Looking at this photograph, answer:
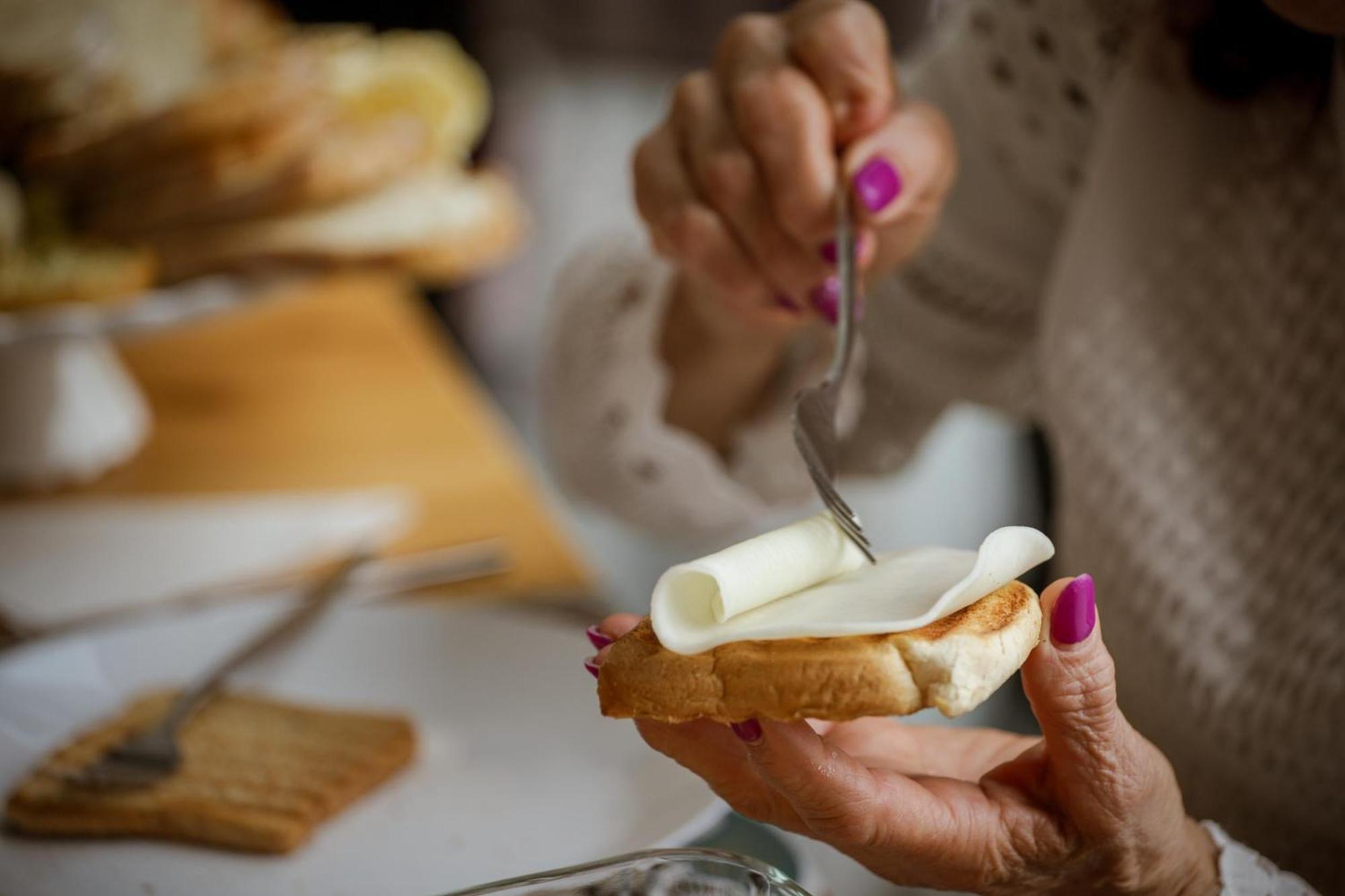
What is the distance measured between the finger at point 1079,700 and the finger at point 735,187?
0.73 ft

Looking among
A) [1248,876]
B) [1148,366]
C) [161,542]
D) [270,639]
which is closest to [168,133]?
[161,542]

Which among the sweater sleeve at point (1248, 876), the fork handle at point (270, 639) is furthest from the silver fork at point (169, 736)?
the sweater sleeve at point (1248, 876)

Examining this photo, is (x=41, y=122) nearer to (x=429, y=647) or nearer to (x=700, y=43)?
(x=429, y=647)

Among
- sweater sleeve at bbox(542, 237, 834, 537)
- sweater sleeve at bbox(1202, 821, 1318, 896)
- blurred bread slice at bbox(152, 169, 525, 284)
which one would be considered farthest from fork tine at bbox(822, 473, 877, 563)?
blurred bread slice at bbox(152, 169, 525, 284)

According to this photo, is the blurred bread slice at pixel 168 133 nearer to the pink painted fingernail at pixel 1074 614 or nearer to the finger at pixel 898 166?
the finger at pixel 898 166

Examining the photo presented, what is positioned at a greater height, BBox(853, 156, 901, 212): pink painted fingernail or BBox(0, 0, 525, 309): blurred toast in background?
BBox(853, 156, 901, 212): pink painted fingernail

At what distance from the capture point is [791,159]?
419mm

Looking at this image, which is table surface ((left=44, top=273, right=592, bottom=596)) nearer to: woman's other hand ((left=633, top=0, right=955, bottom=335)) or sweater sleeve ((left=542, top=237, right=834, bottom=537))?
sweater sleeve ((left=542, top=237, right=834, bottom=537))

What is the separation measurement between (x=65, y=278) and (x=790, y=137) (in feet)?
1.49

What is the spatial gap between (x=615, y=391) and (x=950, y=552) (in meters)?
0.43

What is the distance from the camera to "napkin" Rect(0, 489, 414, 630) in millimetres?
597

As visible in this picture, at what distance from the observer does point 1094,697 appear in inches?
10.1

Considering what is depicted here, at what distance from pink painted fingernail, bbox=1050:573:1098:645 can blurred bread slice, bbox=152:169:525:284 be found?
0.56m

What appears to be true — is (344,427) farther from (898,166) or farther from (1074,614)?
(1074,614)
